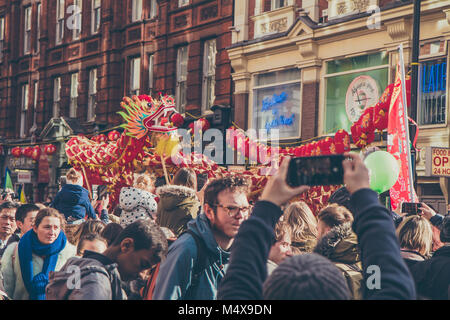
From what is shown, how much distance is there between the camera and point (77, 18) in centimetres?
2567

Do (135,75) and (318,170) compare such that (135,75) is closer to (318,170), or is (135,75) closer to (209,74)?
(209,74)

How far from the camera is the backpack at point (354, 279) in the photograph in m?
3.64

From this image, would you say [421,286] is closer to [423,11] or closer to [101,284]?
[101,284]

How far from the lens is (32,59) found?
2888 centimetres

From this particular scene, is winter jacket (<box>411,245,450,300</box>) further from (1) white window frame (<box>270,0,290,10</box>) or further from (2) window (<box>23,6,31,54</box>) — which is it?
(2) window (<box>23,6,31,54</box>)

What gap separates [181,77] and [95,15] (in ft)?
21.8

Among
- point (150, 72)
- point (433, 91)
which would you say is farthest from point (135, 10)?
point (433, 91)

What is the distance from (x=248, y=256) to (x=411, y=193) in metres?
4.98

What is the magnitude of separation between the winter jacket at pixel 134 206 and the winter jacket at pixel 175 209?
83 cm

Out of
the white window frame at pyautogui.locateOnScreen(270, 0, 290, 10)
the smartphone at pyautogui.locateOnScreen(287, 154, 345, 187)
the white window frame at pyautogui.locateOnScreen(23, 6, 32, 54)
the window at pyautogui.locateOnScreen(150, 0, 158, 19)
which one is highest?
the white window frame at pyautogui.locateOnScreen(23, 6, 32, 54)

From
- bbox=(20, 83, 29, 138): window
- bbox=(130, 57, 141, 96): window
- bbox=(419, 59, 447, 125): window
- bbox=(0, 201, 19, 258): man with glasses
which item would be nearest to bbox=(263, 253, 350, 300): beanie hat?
bbox=(0, 201, 19, 258): man with glasses

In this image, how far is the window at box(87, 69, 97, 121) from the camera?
24344mm

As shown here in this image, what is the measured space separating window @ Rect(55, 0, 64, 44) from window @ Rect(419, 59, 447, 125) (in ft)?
58.5
